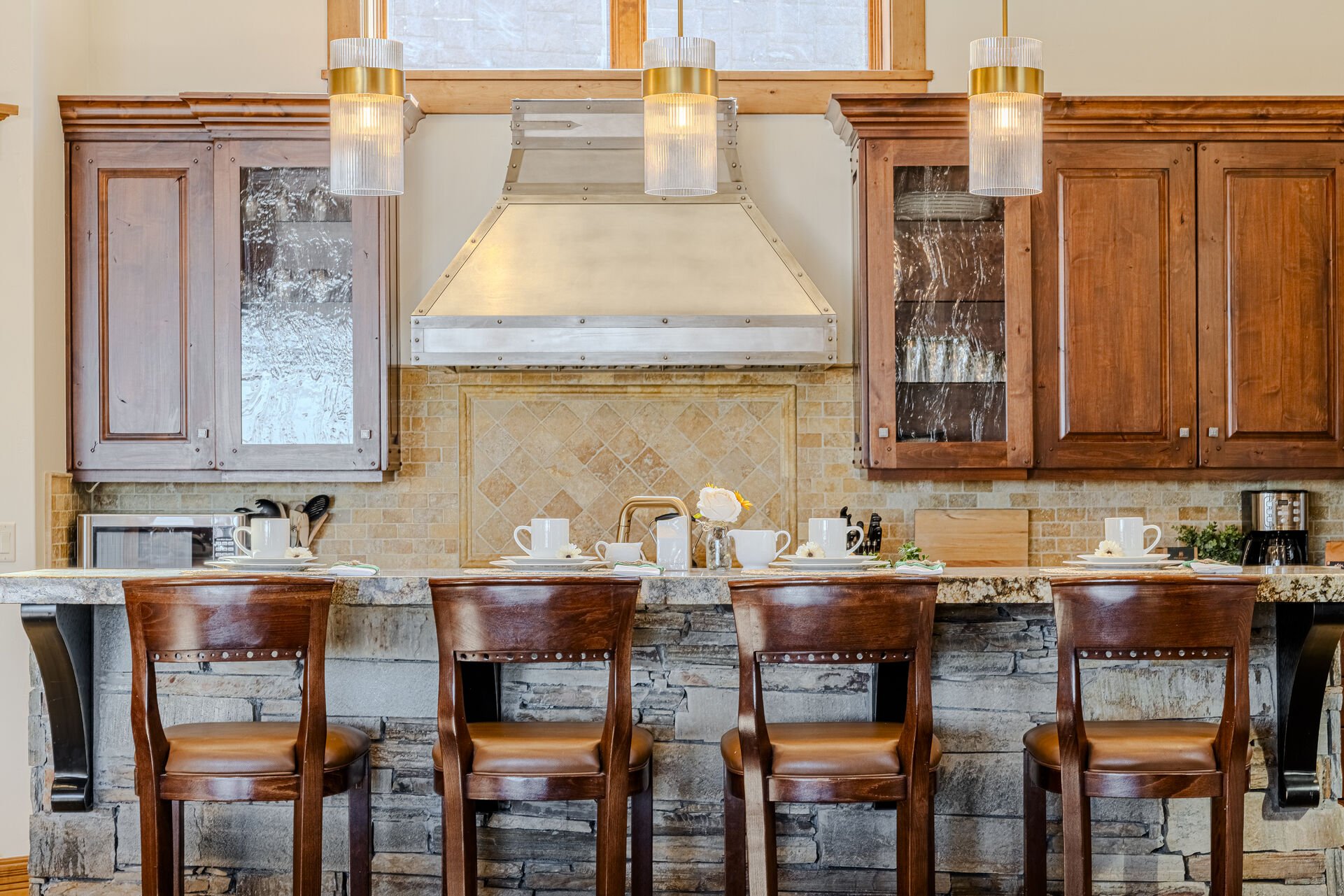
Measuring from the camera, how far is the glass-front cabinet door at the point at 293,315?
3.96m

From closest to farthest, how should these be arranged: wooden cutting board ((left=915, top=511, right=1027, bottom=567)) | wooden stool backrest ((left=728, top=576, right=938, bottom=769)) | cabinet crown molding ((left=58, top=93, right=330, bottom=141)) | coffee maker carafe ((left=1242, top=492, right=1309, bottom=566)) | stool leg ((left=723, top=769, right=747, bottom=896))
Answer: wooden stool backrest ((left=728, top=576, right=938, bottom=769))
stool leg ((left=723, top=769, right=747, bottom=896))
cabinet crown molding ((left=58, top=93, right=330, bottom=141))
coffee maker carafe ((left=1242, top=492, right=1309, bottom=566))
wooden cutting board ((left=915, top=511, right=1027, bottom=567))

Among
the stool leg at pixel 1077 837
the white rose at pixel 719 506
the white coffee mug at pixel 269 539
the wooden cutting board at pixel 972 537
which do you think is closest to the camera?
the stool leg at pixel 1077 837

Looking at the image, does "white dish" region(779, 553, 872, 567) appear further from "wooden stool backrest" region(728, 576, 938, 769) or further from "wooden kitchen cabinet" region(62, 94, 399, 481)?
"wooden kitchen cabinet" region(62, 94, 399, 481)

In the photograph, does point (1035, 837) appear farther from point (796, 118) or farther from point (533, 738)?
point (796, 118)

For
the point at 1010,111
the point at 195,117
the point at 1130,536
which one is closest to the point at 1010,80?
the point at 1010,111

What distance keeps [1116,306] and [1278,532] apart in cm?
101

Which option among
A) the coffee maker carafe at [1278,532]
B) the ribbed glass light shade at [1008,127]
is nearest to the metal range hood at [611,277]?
the ribbed glass light shade at [1008,127]

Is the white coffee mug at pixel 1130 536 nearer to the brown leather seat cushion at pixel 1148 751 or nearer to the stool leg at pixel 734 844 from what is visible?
the brown leather seat cushion at pixel 1148 751

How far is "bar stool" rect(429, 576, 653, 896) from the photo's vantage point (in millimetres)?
2082

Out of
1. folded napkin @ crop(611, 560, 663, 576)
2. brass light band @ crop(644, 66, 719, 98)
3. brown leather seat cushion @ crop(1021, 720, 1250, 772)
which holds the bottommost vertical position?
brown leather seat cushion @ crop(1021, 720, 1250, 772)

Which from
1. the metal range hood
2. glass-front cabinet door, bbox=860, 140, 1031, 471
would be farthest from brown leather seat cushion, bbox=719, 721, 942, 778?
glass-front cabinet door, bbox=860, 140, 1031, 471

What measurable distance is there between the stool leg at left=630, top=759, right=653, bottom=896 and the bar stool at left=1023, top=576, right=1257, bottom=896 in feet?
2.59

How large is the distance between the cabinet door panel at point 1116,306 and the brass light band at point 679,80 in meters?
1.87

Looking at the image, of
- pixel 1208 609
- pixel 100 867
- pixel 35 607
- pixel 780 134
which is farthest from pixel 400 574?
pixel 780 134
